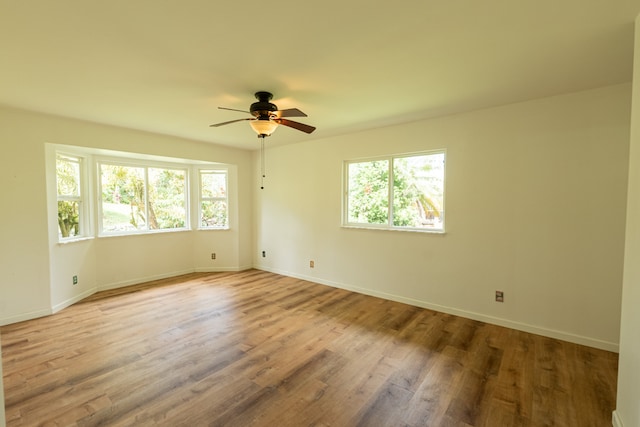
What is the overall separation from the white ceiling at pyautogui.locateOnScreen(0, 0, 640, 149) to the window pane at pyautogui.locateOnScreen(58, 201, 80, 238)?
1.42m

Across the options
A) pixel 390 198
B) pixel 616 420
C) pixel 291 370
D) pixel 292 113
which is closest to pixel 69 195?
pixel 292 113

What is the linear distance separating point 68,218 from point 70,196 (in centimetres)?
31

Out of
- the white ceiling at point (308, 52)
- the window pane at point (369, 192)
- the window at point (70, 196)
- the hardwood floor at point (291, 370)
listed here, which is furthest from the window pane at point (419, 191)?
the window at point (70, 196)

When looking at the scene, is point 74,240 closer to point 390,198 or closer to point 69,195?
point 69,195

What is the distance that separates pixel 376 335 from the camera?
2934mm

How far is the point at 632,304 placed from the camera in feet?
5.16

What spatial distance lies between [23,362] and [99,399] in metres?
1.08

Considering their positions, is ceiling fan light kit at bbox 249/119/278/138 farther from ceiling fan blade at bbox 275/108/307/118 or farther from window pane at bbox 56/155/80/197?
window pane at bbox 56/155/80/197

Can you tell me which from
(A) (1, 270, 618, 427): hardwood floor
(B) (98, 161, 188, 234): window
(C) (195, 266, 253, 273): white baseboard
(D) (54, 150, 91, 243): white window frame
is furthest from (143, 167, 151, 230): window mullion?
(A) (1, 270, 618, 427): hardwood floor

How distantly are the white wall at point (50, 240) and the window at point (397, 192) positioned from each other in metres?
2.58

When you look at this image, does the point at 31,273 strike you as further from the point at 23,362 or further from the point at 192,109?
the point at 192,109

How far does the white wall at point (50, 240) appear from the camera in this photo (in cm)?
312

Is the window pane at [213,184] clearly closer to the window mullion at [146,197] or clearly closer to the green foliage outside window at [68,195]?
the window mullion at [146,197]

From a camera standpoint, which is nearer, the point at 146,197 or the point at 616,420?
the point at 616,420
